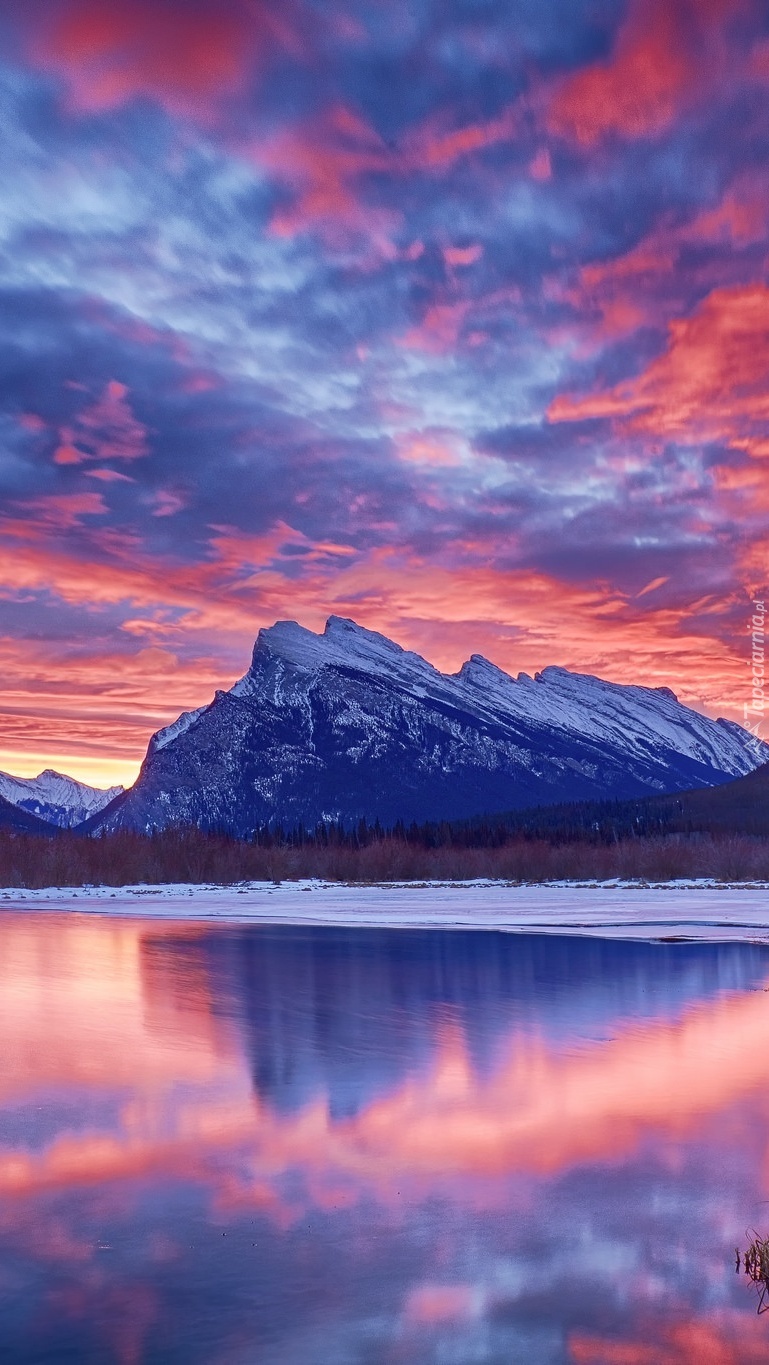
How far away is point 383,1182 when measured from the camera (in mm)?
13414

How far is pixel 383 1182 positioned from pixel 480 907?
72536 millimetres

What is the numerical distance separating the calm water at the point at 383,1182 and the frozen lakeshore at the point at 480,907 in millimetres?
29182

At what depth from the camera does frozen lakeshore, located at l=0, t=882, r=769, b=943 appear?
60.4 meters

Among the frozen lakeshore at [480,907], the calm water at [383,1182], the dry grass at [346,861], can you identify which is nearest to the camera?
the calm water at [383,1182]

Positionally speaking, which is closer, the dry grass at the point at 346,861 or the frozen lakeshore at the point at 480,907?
the frozen lakeshore at the point at 480,907

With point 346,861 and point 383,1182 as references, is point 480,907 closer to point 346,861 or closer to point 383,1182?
point 383,1182

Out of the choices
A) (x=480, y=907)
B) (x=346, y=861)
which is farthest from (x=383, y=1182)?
(x=346, y=861)

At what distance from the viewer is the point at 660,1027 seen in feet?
83.9

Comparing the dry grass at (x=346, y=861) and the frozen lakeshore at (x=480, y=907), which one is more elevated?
the dry grass at (x=346, y=861)

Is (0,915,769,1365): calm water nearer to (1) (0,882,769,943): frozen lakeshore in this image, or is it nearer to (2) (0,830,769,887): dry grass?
(1) (0,882,769,943): frozen lakeshore

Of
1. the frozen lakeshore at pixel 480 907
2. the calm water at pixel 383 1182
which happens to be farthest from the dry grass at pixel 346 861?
the calm water at pixel 383 1182

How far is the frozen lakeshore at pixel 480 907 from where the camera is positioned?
60.4 m

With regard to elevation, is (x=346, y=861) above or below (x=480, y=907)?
above

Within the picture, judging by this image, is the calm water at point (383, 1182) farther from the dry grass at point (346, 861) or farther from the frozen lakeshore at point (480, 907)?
the dry grass at point (346, 861)
